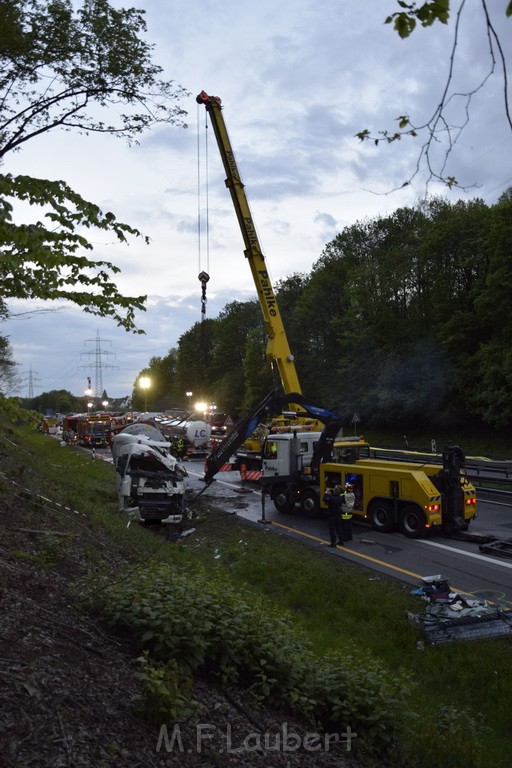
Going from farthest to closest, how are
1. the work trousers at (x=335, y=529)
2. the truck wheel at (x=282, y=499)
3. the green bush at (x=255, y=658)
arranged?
the truck wheel at (x=282, y=499), the work trousers at (x=335, y=529), the green bush at (x=255, y=658)

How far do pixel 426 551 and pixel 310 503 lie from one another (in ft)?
15.0

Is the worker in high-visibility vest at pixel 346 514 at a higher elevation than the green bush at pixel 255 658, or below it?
below

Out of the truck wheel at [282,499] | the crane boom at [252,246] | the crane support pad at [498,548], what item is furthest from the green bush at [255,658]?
the crane boom at [252,246]

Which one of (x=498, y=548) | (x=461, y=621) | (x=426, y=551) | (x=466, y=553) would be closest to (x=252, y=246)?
(x=426, y=551)

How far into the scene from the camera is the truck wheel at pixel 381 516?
1481cm

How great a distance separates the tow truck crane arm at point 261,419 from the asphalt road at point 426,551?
6.08ft

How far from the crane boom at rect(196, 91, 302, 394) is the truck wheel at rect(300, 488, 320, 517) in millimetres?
4585

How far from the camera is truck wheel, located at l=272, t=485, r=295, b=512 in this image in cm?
1769

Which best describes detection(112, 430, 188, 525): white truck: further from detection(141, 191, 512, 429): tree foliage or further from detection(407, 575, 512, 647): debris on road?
detection(141, 191, 512, 429): tree foliage

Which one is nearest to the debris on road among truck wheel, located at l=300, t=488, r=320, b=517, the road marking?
the road marking

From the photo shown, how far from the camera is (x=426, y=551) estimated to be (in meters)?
13.1

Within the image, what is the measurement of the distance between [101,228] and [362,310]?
133 ft

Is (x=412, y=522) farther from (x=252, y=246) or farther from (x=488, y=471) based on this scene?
(x=252, y=246)

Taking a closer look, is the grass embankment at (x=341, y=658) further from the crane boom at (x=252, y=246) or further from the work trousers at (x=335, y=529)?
the crane boom at (x=252, y=246)
